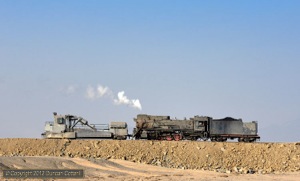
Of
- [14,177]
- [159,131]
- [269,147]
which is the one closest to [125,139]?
→ [159,131]

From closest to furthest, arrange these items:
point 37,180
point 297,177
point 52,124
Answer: point 37,180, point 297,177, point 52,124

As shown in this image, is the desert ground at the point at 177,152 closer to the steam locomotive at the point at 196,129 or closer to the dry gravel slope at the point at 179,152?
the dry gravel slope at the point at 179,152

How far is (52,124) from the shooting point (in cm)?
4962

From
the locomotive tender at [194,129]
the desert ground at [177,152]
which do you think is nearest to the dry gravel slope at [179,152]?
the desert ground at [177,152]

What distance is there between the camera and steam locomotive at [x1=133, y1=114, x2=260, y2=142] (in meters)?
52.5

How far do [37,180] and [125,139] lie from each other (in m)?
22.0

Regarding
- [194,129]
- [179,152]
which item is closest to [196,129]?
[194,129]

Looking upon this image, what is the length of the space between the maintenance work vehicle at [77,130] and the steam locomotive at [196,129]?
269 centimetres

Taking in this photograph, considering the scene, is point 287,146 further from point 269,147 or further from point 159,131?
point 159,131

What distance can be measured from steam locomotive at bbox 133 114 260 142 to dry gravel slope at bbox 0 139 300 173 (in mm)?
5482

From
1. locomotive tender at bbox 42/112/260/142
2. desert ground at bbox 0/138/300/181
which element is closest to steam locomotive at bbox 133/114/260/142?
locomotive tender at bbox 42/112/260/142

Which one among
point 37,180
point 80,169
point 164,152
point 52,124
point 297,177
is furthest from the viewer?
point 52,124

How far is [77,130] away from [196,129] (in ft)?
40.0

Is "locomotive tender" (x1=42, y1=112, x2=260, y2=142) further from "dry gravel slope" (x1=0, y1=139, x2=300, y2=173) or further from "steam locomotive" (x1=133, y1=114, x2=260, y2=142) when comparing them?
"dry gravel slope" (x1=0, y1=139, x2=300, y2=173)
